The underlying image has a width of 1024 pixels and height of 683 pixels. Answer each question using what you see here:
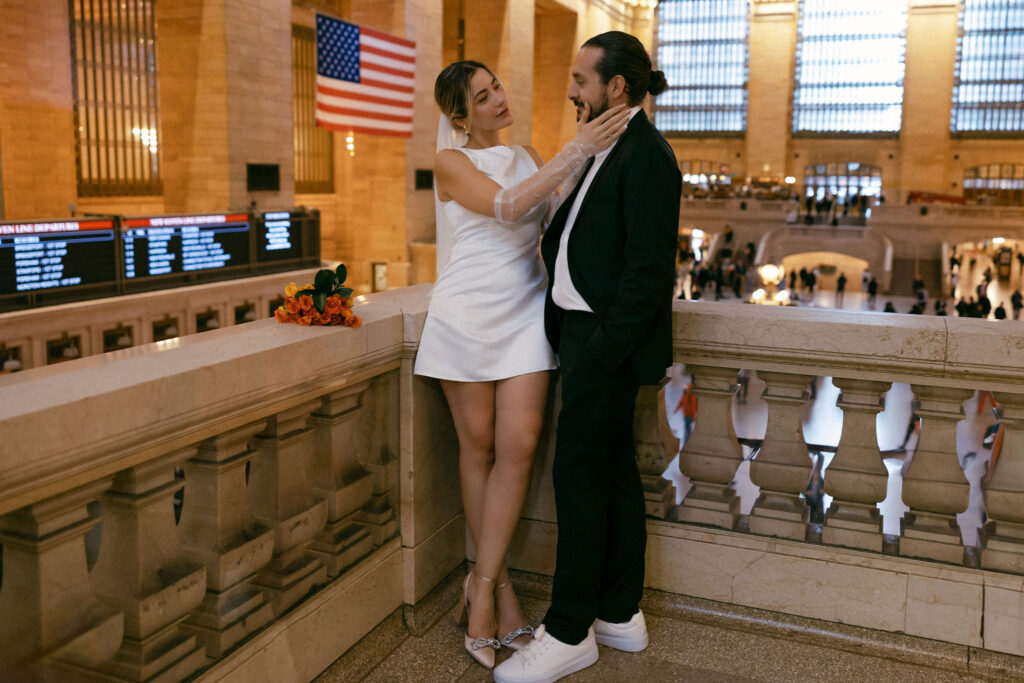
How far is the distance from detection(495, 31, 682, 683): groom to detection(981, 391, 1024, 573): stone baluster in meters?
1.09

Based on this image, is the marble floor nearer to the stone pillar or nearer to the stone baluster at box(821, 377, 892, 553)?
the stone baluster at box(821, 377, 892, 553)

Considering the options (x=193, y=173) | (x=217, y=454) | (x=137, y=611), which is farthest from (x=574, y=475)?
(x=193, y=173)

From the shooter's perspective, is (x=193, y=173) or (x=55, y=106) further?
(x=55, y=106)

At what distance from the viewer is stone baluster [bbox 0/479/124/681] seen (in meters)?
1.82

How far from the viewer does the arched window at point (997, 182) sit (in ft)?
160

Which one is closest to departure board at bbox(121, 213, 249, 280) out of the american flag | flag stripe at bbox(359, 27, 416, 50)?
the american flag

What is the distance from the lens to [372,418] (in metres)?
3.05

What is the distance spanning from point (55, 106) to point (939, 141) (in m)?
44.2

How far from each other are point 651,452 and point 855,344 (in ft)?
2.68

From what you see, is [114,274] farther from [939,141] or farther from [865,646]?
[939,141]

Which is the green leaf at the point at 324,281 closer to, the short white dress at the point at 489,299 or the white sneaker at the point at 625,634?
the short white dress at the point at 489,299

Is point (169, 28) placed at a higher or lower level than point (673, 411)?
higher

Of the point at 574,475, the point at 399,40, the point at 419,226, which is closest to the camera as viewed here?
the point at 574,475

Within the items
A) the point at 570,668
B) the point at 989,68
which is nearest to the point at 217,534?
the point at 570,668
